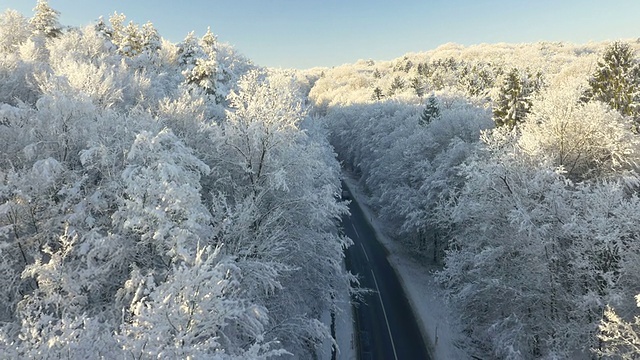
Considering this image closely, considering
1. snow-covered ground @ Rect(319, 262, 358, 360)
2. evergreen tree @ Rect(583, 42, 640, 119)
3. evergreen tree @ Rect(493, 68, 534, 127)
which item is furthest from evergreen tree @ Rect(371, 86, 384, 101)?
snow-covered ground @ Rect(319, 262, 358, 360)

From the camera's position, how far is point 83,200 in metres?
12.5

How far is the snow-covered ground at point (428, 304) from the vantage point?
21.8 metres

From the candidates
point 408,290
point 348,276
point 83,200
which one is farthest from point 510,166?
point 83,200

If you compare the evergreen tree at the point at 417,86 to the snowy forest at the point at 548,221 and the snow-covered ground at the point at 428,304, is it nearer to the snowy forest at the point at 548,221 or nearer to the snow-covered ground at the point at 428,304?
the snowy forest at the point at 548,221

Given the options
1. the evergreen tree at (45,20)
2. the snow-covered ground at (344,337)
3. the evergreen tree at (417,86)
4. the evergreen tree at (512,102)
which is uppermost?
the evergreen tree at (417,86)

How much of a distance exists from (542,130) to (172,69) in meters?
43.7

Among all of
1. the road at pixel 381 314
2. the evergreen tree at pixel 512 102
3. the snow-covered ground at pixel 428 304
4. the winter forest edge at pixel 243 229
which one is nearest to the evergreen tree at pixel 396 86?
the evergreen tree at pixel 512 102

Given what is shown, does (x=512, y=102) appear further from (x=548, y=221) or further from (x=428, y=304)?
(x=548, y=221)

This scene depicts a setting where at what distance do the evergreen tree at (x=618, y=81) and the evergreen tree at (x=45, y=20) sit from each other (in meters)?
51.3

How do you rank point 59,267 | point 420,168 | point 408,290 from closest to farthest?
1. point 59,267
2. point 408,290
3. point 420,168

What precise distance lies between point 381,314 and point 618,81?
1004 inches

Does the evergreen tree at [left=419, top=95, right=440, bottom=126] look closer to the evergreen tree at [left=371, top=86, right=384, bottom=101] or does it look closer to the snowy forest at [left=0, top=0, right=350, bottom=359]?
the snowy forest at [left=0, top=0, right=350, bottom=359]

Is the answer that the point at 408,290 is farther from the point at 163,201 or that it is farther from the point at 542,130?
the point at 163,201

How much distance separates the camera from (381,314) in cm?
2489
